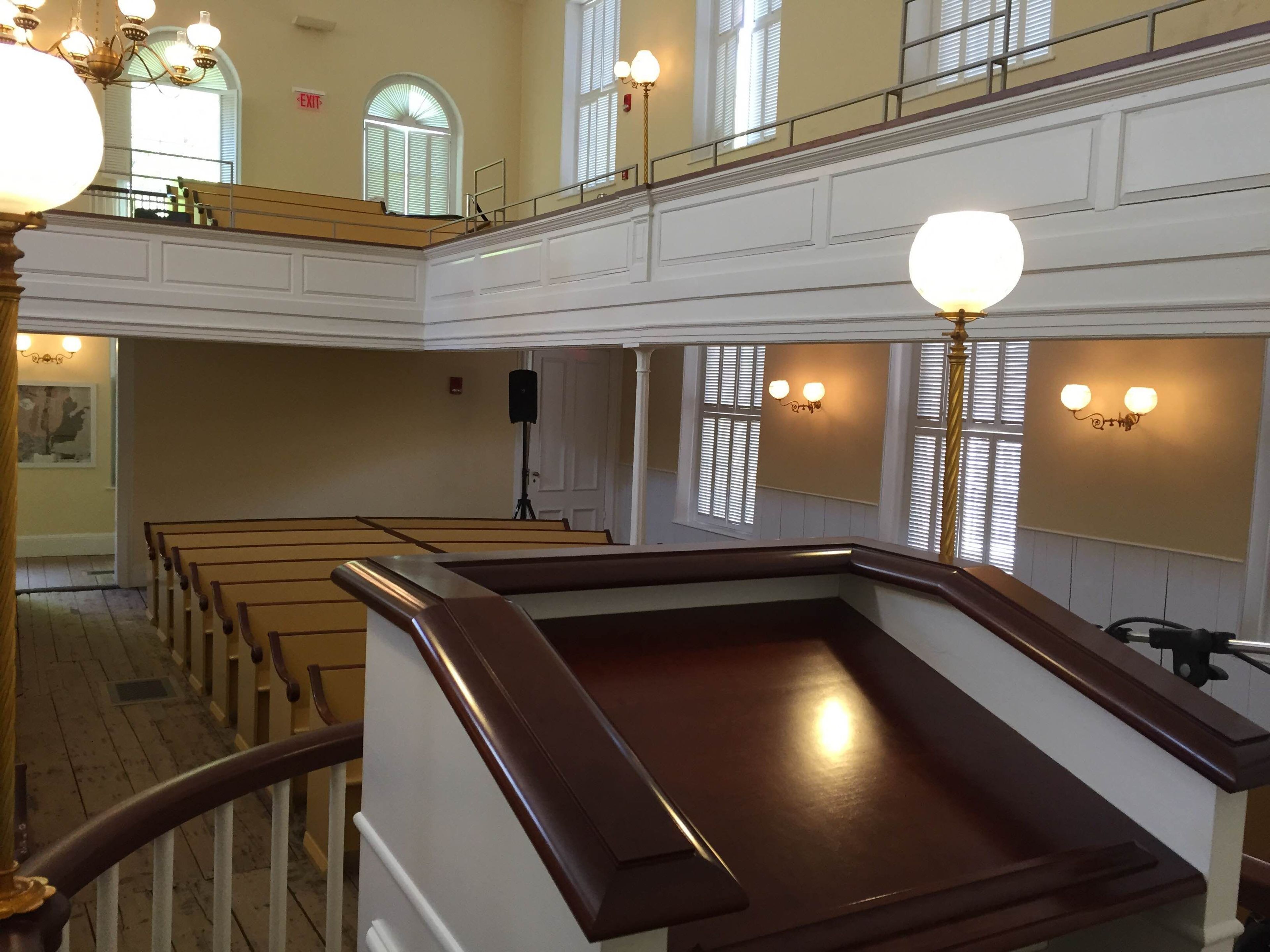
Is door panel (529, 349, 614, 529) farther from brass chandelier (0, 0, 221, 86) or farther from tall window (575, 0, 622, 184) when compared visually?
brass chandelier (0, 0, 221, 86)

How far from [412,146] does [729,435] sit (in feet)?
16.9

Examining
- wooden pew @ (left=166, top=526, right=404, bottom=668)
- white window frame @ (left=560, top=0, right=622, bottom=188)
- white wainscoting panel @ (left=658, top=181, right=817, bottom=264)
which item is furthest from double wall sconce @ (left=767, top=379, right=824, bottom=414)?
wooden pew @ (left=166, top=526, right=404, bottom=668)

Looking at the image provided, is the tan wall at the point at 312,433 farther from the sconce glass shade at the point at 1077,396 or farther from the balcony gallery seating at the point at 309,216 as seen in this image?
A: the sconce glass shade at the point at 1077,396

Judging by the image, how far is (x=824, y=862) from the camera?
1238 mm

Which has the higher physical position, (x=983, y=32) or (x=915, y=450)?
(x=983, y=32)

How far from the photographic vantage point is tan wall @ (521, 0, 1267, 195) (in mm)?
6203

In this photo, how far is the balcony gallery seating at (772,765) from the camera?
110cm

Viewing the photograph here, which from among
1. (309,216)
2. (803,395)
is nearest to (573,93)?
(309,216)

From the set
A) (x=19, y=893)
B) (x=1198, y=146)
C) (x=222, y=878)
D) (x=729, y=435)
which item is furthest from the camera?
(x=729, y=435)

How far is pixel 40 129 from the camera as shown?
1172 millimetres

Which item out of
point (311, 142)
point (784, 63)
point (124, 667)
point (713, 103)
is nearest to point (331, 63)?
point (311, 142)

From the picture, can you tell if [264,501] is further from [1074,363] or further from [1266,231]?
[1266,231]

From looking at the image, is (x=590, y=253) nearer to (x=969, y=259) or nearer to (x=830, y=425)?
(x=830, y=425)

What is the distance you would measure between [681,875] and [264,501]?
10.3 meters
